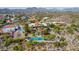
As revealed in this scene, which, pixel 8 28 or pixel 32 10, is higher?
pixel 32 10

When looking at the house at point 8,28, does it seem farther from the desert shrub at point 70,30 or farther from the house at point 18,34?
the desert shrub at point 70,30

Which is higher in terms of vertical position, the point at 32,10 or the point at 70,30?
the point at 32,10

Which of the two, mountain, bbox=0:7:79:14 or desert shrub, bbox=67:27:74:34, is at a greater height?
mountain, bbox=0:7:79:14

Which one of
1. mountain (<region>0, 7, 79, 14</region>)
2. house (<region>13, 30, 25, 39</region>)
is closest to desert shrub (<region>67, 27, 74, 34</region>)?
mountain (<region>0, 7, 79, 14</region>)

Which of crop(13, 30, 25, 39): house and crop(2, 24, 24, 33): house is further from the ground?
crop(2, 24, 24, 33): house

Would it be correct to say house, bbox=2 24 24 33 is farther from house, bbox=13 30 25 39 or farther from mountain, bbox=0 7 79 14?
mountain, bbox=0 7 79 14

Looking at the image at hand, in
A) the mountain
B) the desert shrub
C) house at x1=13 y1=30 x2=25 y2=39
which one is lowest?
house at x1=13 y1=30 x2=25 y2=39

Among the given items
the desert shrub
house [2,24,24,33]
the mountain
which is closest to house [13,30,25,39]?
house [2,24,24,33]

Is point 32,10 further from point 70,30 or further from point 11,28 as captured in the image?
point 70,30

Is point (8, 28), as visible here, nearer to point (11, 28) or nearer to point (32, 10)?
point (11, 28)

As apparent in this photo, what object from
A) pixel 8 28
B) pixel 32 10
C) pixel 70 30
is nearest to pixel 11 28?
pixel 8 28

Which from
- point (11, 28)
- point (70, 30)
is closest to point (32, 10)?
point (11, 28)

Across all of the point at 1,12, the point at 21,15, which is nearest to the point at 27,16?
the point at 21,15
